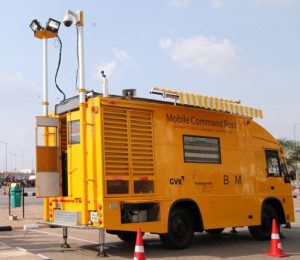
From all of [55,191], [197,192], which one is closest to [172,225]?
[197,192]

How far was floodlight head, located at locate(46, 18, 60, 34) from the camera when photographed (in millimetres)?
11023

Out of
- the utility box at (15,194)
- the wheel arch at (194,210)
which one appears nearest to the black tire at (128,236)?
the wheel arch at (194,210)

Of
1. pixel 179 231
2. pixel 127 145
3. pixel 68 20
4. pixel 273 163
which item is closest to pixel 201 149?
pixel 179 231

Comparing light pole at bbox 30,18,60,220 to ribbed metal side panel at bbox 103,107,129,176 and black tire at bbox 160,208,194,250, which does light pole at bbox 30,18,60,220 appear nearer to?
ribbed metal side panel at bbox 103,107,129,176

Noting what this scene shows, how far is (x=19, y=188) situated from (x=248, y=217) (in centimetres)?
1095

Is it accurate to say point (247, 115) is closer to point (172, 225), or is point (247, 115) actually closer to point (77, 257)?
point (172, 225)

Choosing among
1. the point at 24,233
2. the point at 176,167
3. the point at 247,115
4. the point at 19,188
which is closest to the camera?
the point at 176,167

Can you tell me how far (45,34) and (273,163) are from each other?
7.04 meters

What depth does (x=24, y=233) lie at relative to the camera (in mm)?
14219

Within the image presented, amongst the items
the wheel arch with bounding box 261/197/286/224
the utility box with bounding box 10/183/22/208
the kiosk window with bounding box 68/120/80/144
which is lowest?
the wheel arch with bounding box 261/197/286/224

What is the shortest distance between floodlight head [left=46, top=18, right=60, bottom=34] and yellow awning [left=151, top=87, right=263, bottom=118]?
262cm

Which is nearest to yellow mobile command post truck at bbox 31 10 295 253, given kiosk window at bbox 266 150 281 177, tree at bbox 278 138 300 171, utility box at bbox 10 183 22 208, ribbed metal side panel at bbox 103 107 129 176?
ribbed metal side panel at bbox 103 107 129 176

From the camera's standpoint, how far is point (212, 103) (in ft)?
38.7

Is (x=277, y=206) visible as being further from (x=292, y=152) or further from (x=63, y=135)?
(x=292, y=152)
